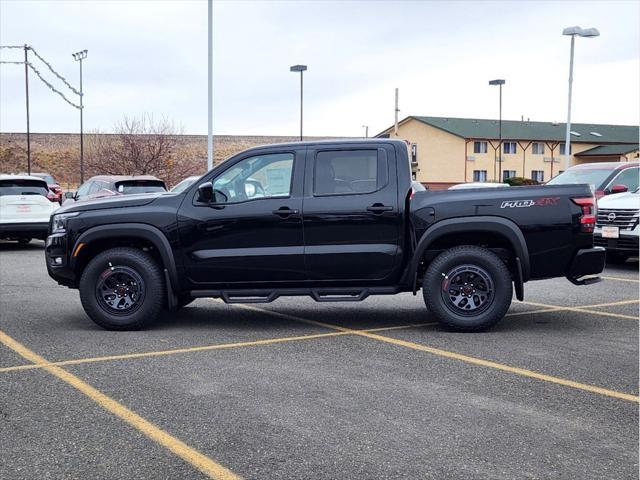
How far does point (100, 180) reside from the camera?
64.5ft

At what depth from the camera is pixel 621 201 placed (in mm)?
13867

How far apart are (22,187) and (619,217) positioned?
12617mm

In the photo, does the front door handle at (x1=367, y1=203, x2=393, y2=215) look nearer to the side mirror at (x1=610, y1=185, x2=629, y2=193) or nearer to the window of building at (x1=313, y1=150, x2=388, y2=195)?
the window of building at (x1=313, y1=150, x2=388, y2=195)

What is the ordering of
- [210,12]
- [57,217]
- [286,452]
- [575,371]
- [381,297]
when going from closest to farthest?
[286,452] < [575,371] < [57,217] < [381,297] < [210,12]

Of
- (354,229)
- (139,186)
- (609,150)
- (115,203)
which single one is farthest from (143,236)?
(609,150)

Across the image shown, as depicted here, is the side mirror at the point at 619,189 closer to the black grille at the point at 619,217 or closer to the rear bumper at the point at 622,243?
the black grille at the point at 619,217

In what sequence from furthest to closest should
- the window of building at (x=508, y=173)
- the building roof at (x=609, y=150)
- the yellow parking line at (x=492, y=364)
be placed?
the window of building at (x=508, y=173), the building roof at (x=609, y=150), the yellow parking line at (x=492, y=364)

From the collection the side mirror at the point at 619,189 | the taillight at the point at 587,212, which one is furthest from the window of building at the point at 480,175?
the taillight at the point at 587,212

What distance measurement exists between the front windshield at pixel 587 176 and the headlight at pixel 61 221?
10.5 metres

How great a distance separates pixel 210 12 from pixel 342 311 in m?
18.4

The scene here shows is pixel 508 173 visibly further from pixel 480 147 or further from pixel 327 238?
pixel 327 238

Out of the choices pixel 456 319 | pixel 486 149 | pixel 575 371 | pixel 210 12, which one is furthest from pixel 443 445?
pixel 486 149

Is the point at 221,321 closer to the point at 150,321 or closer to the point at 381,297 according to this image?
the point at 150,321

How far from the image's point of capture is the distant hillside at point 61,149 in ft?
293
